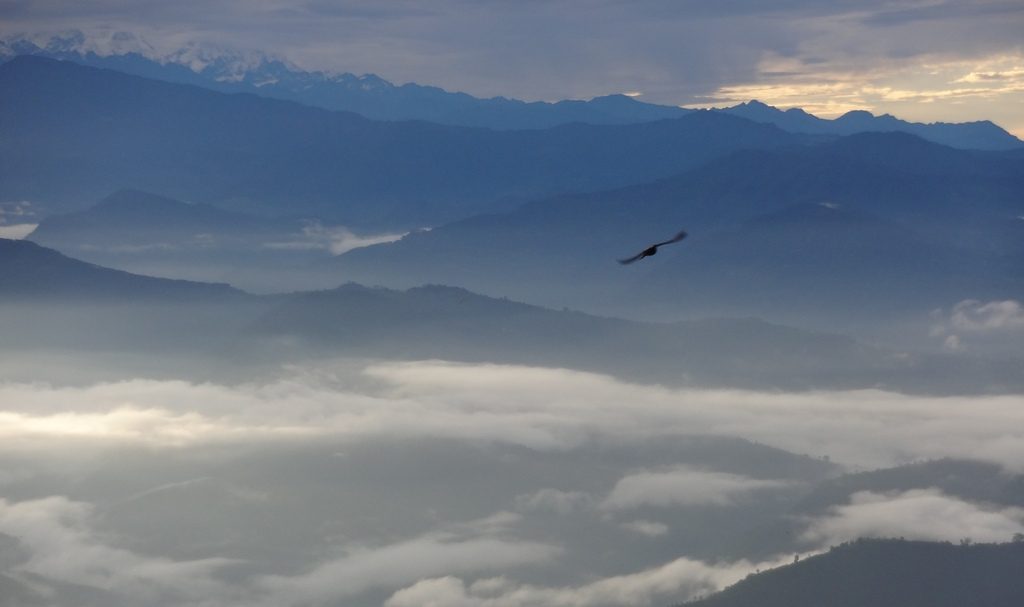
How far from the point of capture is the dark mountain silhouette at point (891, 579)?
7042 inches

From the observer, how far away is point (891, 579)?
18738 centimetres

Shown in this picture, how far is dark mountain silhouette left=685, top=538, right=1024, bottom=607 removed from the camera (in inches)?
7042

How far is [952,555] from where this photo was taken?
186 m

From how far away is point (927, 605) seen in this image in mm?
→ 178500

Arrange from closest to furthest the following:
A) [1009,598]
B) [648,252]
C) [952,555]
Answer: [648,252] → [1009,598] → [952,555]

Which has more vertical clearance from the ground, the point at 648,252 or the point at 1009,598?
the point at 648,252

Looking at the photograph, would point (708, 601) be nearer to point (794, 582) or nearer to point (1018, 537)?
point (794, 582)

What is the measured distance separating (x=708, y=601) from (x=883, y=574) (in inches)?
984

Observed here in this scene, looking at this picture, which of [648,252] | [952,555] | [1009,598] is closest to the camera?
[648,252]

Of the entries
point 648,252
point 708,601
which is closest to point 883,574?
point 708,601

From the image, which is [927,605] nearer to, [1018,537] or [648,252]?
[1018,537]

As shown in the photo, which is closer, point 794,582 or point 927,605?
point 927,605

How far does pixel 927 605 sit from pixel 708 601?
29.5 meters

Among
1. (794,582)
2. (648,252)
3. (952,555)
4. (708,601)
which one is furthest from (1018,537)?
(648,252)
